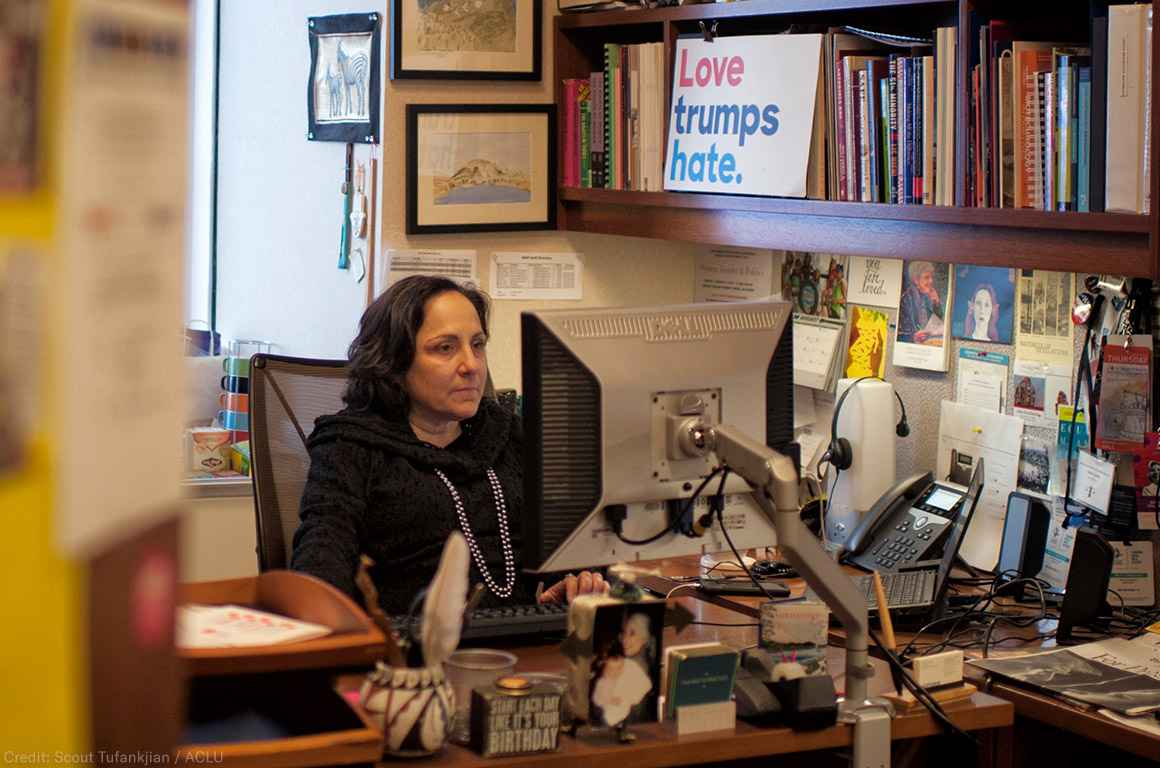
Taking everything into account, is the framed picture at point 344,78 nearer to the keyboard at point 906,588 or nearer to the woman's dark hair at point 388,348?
the woman's dark hair at point 388,348

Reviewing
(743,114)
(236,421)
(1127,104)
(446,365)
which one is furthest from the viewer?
(236,421)

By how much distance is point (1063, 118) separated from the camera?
2.18 metres

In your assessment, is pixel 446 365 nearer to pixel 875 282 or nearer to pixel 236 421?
pixel 875 282

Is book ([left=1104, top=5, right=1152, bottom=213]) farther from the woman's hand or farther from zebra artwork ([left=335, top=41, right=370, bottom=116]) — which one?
zebra artwork ([left=335, top=41, right=370, bottom=116])

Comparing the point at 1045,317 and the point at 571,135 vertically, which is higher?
the point at 571,135

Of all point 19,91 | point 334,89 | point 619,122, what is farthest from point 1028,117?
point 19,91

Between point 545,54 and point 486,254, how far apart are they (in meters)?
0.49

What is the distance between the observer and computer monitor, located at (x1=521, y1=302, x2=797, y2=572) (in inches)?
65.9

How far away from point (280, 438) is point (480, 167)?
2.98ft

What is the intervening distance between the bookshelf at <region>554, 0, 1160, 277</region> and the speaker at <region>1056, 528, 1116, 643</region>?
18.8 inches

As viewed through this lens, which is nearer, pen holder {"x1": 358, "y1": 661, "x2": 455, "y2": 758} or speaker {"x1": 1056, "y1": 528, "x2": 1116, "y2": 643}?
pen holder {"x1": 358, "y1": 661, "x2": 455, "y2": 758}

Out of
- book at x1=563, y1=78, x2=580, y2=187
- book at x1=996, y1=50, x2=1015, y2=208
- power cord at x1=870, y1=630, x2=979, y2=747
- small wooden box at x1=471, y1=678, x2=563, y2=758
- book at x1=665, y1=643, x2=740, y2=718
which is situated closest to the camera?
small wooden box at x1=471, y1=678, x2=563, y2=758

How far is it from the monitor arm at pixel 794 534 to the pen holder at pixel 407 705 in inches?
16.9

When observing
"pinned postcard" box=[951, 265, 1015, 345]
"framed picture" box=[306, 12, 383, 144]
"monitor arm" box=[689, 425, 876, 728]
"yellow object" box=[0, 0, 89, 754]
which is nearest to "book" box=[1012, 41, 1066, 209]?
"pinned postcard" box=[951, 265, 1015, 345]
